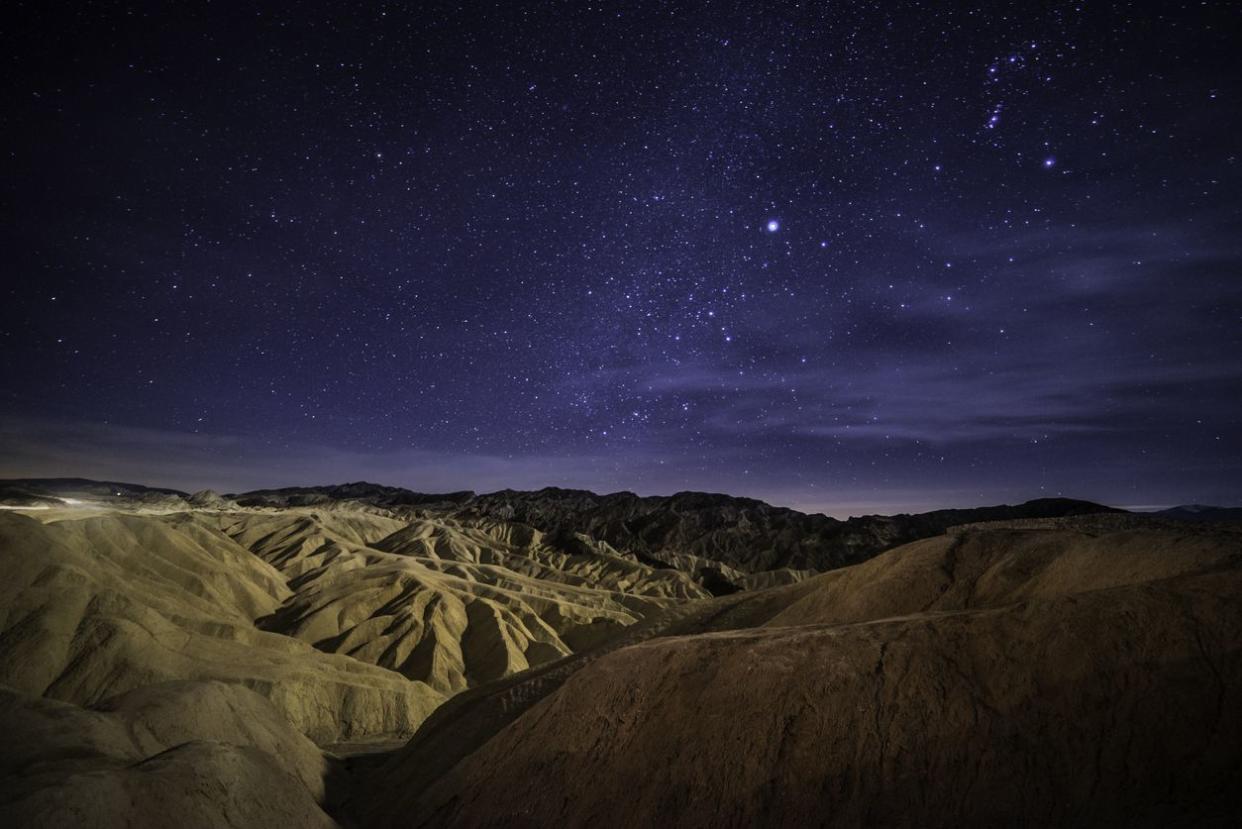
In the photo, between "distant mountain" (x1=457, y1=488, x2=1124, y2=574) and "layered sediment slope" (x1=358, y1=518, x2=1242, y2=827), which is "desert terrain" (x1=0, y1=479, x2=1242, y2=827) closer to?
"layered sediment slope" (x1=358, y1=518, x2=1242, y2=827)

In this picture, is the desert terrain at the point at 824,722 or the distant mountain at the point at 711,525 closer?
the desert terrain at the point at 824,722

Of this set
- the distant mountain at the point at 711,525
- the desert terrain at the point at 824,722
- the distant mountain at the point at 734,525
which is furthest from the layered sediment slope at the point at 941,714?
the distant mountain at the point at 734,525

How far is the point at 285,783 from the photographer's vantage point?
482 inches

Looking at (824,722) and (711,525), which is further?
(711,525)

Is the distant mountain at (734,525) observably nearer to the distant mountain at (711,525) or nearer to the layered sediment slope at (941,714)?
the distant mountain at (711,525)

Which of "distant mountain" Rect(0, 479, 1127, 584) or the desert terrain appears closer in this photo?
Answer: the desert terrain

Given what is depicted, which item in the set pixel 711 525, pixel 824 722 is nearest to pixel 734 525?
pixel 711 525

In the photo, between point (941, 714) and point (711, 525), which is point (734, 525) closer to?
point (711, 525)

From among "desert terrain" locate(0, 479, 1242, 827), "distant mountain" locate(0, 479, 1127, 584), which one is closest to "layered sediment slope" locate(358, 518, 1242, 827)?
"desert terrain" locate(0, 479, 1242, 827)

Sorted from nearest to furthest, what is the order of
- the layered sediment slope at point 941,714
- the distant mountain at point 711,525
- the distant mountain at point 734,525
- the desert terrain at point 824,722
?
the layered sediment slope at point 941,714, the desert terrain at point 824,722, the distant mountain at point 711,525, the distant mountain at point 734,525

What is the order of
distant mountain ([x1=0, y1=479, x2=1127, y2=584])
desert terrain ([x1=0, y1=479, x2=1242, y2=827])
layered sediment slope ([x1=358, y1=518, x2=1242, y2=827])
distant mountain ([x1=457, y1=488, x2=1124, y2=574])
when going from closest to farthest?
layered sediment slope ([x1=358, y1=518, x2=1242, y2=827]) < desert terrain ([x1=0, y1=479, x2=1242, y2=827]) < distant mountain ([x1=0, y1=479, x2=1127, y2=584]) < distant mountain ([x1=457, y1=488, x2=1124, y2=574])

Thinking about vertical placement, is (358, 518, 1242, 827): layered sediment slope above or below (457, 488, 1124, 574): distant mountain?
above

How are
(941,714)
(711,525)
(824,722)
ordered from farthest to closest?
(711,525) → (824,722) → (941,714)

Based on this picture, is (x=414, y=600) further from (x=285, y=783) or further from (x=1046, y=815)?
(x=1046, y=815)
